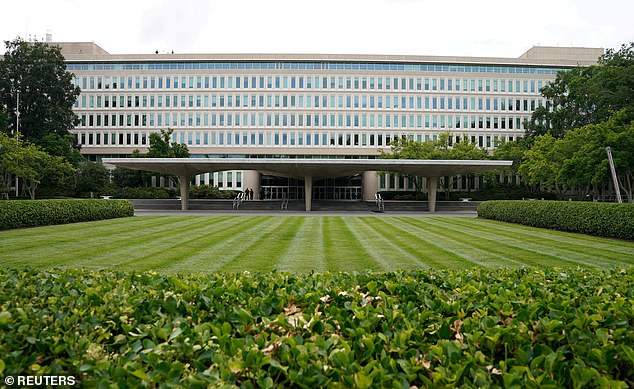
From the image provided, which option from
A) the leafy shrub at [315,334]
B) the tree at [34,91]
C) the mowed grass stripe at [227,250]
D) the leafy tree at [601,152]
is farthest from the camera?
the tree at [34,91]

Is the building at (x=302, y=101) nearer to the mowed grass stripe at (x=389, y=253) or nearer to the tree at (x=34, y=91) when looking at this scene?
the tree at (x=34, y=91)

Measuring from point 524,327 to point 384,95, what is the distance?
70.2 meters

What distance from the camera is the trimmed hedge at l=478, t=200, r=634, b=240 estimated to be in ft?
54.3

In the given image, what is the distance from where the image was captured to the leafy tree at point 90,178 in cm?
5819

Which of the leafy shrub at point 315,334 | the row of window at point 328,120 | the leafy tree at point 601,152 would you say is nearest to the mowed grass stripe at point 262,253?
the leafy shrub at point 315,334

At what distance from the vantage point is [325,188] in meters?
73.3

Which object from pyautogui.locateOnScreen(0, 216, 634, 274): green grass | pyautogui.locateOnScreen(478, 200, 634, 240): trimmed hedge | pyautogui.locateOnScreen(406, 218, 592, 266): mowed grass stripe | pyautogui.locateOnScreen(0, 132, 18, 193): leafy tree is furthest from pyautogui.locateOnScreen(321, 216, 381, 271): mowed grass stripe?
pyautogui.locateOnScreen(0, 132, 18, 193): leafy tree

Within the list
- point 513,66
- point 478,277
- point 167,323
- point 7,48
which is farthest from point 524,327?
point 513,66

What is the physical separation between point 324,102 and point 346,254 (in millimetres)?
60184

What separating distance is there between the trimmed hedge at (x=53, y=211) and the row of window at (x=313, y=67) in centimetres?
4916

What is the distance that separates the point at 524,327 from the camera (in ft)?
8.95

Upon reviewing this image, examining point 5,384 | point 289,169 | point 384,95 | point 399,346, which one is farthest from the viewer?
point 384,95

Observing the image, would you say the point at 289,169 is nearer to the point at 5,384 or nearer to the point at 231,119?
the point at 231,119

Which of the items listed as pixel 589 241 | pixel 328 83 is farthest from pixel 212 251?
pixel 328 83
